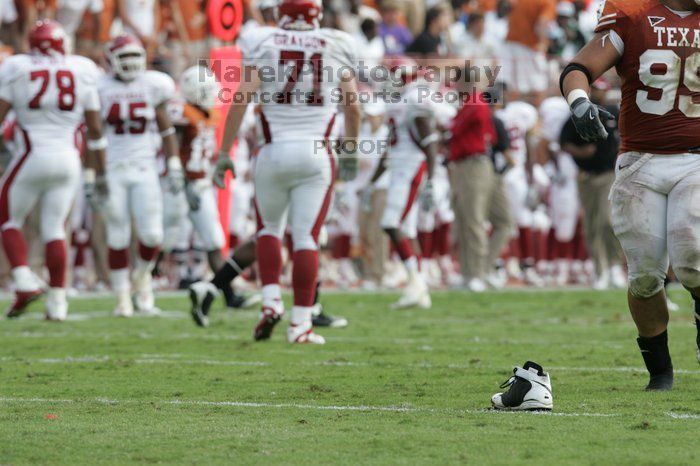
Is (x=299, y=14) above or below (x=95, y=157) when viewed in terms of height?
above

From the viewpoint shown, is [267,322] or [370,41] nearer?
[267,322]

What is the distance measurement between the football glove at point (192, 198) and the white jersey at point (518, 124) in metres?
5.68

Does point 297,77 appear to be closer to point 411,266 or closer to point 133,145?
point 133,145

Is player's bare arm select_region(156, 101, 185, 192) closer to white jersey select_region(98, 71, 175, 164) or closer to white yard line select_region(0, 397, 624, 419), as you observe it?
white jersey select_region(98, 71, 175, 164)

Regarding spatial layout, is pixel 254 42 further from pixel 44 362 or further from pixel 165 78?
pixel 165 78

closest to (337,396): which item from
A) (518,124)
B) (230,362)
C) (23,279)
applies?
(230,362)

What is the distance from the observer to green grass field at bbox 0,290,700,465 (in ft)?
16.1

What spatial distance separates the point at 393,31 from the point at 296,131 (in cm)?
1105

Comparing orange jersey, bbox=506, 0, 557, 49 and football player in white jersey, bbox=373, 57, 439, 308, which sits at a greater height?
orange jersey, bbox=506, 0, 557, 49

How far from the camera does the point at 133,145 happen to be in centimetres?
1193

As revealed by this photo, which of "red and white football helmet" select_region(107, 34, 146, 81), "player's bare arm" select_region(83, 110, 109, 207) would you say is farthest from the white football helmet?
"player's bare arm" select_region(83, 110, 109, 207)

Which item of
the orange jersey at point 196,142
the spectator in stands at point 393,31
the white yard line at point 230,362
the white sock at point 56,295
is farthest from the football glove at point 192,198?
the spectator in stands at point 393,31

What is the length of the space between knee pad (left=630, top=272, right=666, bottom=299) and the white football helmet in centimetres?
715

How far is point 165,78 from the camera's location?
11906mm
